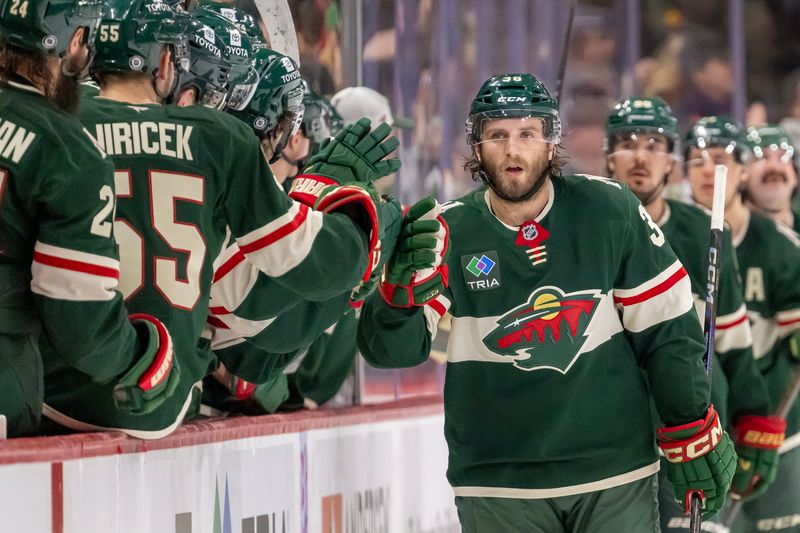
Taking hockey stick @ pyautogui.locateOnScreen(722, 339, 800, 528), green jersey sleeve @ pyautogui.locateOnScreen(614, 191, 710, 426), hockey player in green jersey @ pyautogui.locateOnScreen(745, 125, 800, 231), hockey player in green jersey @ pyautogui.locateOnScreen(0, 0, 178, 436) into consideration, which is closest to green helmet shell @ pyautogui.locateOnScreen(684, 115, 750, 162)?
hockey stick @ pyautogui.locateOnScreen(722, 339, 800, 528)

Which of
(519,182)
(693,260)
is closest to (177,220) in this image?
(519,182)

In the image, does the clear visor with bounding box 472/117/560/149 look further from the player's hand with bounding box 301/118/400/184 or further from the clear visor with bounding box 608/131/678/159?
the clear visor with bounding box 608/131/678/159

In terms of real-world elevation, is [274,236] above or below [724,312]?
above

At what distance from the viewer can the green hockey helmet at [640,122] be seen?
4.51 meters

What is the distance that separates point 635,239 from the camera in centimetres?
327

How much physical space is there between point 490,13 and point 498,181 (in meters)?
3.48

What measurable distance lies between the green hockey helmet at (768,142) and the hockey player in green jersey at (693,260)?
1.48 metres

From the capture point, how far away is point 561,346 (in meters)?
3.21

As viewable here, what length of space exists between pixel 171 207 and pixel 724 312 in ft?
6.94

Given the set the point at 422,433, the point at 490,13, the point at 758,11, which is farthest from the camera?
the point at 758,11

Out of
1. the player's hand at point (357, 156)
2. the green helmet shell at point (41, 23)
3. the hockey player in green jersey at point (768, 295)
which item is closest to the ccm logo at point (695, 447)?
the player's hand at point (357, 156)

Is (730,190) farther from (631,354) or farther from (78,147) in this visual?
(78,147)

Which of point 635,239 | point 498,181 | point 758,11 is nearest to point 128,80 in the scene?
point 498,181

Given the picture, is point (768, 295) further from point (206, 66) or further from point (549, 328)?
point (206, 66)
